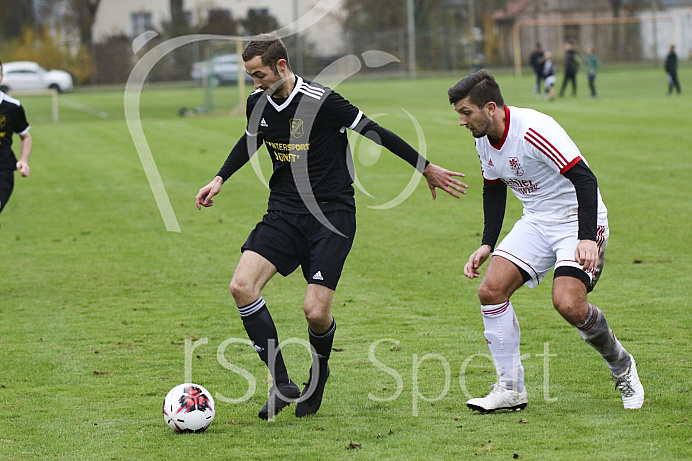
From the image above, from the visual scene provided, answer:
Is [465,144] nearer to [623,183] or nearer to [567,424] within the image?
[623,183]

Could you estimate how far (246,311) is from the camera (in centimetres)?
590

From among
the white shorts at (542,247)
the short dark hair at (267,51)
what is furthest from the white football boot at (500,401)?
the short dark hair at (267,51)

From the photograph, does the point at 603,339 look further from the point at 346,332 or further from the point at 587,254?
Answer: the point at 346,332

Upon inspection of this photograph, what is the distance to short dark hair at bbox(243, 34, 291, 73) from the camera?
5797 mm

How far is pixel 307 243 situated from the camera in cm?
611

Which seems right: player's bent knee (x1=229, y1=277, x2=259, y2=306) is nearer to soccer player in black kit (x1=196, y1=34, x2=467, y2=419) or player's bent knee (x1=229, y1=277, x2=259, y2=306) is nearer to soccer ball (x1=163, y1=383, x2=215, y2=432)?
soccer player in black kit (x1=196, y1=34, x2=467, y2=419)

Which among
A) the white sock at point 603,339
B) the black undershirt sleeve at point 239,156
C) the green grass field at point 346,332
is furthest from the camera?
the black undershirt sleeve at point 239,156

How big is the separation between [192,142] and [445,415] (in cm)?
2068

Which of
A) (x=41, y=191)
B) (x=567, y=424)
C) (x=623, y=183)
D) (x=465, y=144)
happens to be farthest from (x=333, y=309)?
(x=465, y=144)

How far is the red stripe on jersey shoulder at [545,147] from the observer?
556 cm

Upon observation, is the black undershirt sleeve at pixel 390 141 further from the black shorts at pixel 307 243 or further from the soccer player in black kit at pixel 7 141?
the soccer player in black kit at pixel 7 141

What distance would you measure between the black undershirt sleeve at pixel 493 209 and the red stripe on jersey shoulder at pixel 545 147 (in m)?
0.52

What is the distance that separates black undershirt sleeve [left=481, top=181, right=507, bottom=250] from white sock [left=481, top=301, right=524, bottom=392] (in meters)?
0.49

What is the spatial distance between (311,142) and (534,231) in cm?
159
